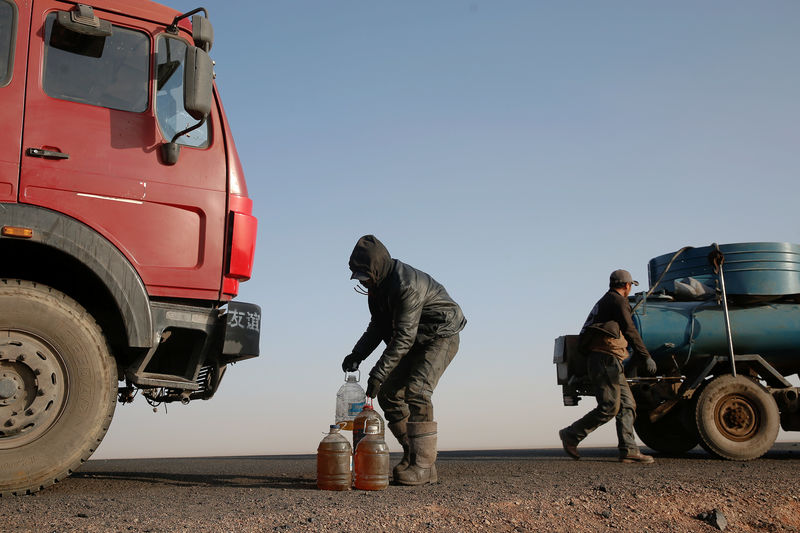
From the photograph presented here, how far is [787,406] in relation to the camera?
9211mm

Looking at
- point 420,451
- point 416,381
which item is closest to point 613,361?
point 416,381

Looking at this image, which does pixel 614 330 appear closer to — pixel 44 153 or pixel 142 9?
pixel 142 9

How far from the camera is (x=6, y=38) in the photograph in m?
4.98

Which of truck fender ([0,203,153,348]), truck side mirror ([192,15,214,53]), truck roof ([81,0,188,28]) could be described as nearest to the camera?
truck fender ([0,203,153,348])

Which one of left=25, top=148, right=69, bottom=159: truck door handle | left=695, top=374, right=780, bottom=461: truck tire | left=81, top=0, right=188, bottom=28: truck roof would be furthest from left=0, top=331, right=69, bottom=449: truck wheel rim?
left=695, top=374, right=780, bottom=461: truck tire

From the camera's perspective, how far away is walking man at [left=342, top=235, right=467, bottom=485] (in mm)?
5836

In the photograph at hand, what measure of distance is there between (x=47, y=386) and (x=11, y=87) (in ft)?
6.51

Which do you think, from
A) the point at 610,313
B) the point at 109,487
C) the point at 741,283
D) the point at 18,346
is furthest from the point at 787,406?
the point at 18,346

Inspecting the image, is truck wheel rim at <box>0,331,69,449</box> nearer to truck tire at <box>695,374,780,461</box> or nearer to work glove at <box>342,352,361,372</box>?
work glove at <box>342,352,361,372</box>

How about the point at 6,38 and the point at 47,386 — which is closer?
the point at 47,386

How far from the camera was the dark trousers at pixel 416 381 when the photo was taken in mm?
5961

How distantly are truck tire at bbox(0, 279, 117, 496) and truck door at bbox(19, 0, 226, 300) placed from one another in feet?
1.86

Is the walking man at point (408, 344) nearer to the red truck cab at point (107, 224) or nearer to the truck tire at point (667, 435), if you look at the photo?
the red truck cab at point (107, 224)


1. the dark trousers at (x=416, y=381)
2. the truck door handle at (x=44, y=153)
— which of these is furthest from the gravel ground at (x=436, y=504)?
the truck door handle at (x=44, y=153)
